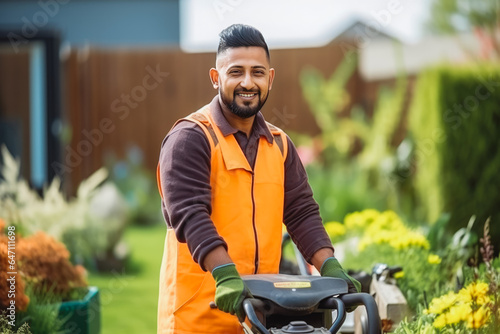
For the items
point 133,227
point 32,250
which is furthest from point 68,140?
point 32,250

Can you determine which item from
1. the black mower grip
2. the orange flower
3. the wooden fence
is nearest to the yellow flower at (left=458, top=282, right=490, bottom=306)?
the black mower grip

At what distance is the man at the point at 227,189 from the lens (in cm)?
247

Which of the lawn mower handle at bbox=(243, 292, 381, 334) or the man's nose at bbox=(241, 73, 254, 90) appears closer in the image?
the lawn mower handle at bbox=(243, 292, 381, 334)

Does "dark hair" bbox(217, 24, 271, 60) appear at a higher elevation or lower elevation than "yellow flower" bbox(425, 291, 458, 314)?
higher

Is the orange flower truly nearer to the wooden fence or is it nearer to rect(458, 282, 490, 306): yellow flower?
rect(458, 282, 490, 306): yellow flower

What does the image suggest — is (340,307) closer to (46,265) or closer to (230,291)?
(230,291)

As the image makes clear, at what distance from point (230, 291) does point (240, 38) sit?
83 centimetres

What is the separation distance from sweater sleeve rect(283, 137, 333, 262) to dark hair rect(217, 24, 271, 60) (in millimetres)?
457

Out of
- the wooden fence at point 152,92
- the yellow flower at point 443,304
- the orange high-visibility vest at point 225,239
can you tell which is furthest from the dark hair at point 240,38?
the wooden fence at point 152,92

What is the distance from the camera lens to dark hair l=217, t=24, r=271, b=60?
2.51 meters

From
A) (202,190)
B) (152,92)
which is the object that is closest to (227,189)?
(202,190)

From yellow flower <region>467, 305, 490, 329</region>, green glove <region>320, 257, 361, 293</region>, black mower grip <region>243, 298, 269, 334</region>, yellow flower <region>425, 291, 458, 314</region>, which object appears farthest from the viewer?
yellow flower <region>425, 291, 458, 314</region>

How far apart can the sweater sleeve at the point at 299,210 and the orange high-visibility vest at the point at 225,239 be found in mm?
157

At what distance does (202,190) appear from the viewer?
244 cm
